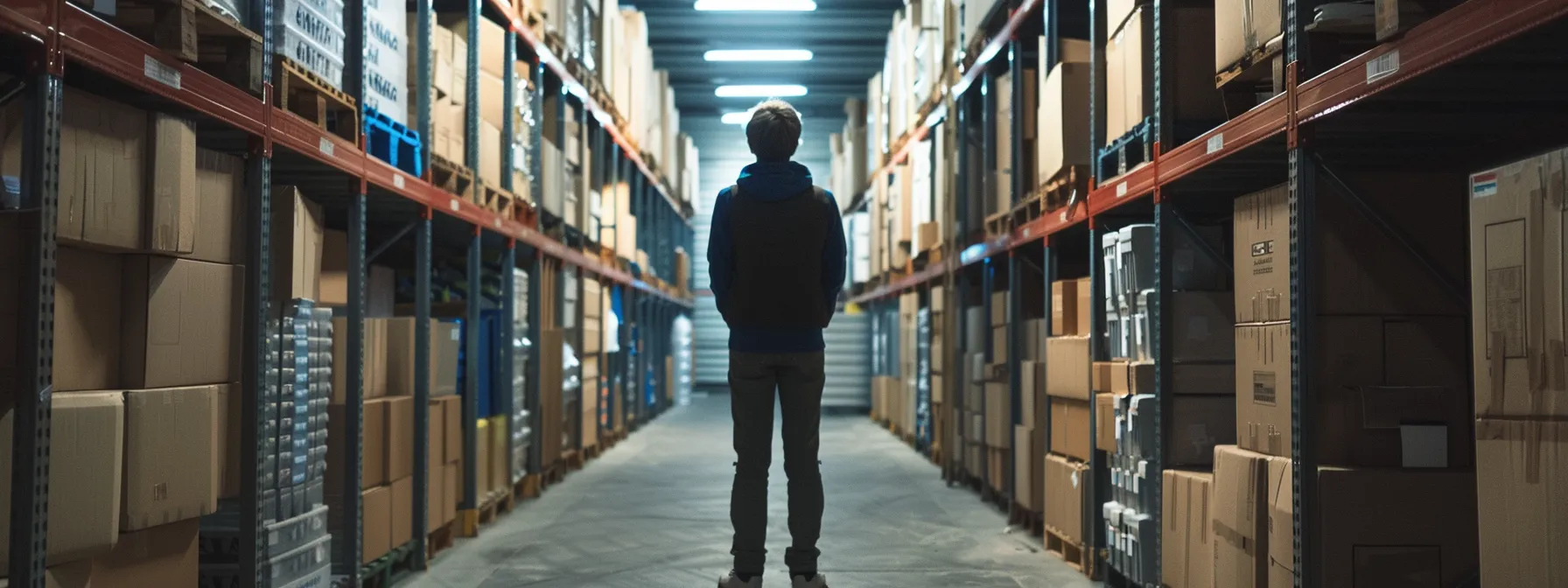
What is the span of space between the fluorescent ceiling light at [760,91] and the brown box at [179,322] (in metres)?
15.8

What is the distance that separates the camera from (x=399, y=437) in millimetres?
5805

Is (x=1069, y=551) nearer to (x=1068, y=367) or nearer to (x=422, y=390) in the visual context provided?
(x=1068, y=367)

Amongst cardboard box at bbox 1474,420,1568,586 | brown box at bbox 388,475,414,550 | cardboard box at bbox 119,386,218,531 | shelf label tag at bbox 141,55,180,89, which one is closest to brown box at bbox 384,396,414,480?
brown box at bbox 388,475,414,550

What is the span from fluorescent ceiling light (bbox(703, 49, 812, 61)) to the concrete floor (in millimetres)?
7476

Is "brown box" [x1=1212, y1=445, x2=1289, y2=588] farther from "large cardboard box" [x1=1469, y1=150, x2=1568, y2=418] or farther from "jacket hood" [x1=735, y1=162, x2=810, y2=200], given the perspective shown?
"jacket hood" [x1=735, y1=162, x2=810, y2=200]

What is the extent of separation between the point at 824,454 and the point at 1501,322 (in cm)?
982

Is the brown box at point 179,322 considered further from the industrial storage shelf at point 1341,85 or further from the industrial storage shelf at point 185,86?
the industrial storage shelf at point 1341,85

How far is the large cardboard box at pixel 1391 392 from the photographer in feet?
11.4

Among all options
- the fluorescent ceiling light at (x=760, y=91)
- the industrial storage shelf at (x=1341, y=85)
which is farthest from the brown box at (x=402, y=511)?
the fluorescent ceiling light at (x=760, y=91)

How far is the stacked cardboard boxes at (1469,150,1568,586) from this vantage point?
248 centimetres

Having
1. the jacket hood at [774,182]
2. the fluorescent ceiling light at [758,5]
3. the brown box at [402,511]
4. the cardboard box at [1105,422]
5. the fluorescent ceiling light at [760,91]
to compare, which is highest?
the fluorescent ceiling light at [760,91]

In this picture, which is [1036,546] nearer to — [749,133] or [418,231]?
[749,133]

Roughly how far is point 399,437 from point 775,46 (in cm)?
1149

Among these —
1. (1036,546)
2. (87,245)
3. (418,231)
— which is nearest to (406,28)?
(418,231)
